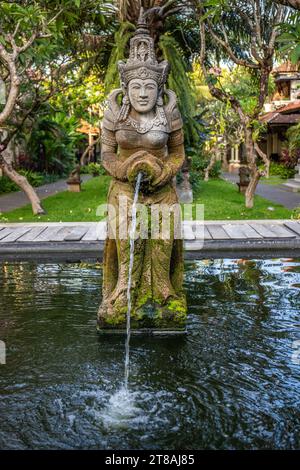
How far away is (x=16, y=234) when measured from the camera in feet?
26.5

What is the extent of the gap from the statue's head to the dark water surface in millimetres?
1926

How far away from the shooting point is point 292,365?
13.1ft

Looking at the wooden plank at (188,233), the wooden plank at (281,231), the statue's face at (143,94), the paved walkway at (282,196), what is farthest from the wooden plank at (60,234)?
the paved walkway at (282,196)

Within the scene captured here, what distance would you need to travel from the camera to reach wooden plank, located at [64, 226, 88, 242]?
7461 mm

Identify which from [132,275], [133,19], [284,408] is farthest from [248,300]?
[133,19]

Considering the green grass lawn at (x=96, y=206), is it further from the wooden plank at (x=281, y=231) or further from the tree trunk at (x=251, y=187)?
the wooden plank at (x=281, y=231)

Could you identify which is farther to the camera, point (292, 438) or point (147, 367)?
point (147, 367)

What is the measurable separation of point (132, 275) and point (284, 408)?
1.75 meters

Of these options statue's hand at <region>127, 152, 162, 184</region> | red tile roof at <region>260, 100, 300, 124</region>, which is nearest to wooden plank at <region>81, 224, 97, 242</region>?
statue's hand at <region>127, 152, 162, 184</region>

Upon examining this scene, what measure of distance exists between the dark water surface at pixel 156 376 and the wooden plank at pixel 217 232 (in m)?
1.53
